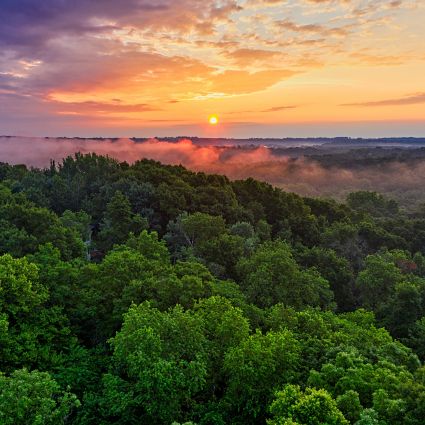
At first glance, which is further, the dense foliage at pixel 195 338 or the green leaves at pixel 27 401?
the dense foliage at pixel 195 338

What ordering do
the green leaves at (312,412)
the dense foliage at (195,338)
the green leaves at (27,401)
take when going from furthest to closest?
the dense foliage at (195,338) → the green leaves at (27,401) → the green leaves at (312,412)

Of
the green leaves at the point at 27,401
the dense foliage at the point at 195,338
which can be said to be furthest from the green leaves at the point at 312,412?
the green leaves at the point at 27,401

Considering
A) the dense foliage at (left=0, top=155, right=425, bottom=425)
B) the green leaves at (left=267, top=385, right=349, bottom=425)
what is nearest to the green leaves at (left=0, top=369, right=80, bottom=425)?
the dense foliage at (left=0, top=155, right=425, bottom=425)

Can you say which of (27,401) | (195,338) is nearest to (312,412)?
(195,338)

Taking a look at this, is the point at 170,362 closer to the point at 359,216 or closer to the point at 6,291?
the point at 6,291

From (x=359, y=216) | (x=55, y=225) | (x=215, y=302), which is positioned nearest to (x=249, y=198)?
(x=359, y=216)

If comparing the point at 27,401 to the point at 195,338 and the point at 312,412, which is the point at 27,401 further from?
the point at 312,412

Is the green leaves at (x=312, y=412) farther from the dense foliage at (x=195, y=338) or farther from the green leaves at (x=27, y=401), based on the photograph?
the green leaves at (x=27, y=401)

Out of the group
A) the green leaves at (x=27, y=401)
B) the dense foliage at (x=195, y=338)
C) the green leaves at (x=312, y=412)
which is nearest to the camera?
the green leaves at (x=312, y=412)

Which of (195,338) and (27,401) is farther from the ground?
(195,338)

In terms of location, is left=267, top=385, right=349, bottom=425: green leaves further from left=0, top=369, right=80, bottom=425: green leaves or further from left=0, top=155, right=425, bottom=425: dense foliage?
left=0, top=369, right=80, bottom=425: green leaves

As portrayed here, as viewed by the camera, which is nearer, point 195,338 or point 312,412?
point 312,412
